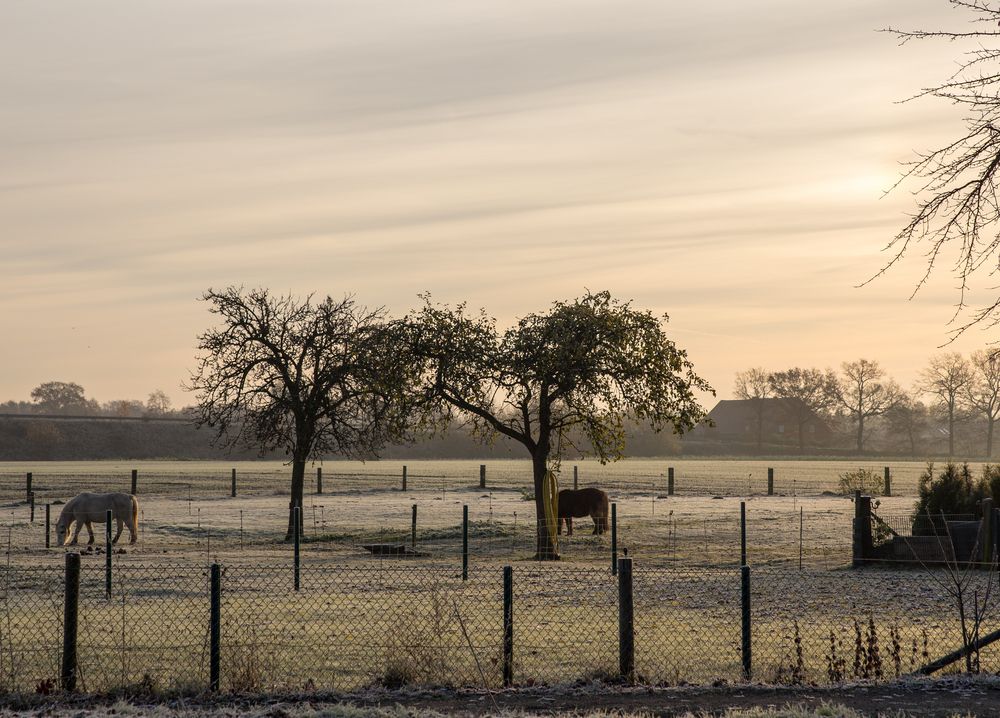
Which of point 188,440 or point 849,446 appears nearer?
point 188,440

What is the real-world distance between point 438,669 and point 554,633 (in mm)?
3998

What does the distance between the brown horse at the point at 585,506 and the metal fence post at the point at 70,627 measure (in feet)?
78.9

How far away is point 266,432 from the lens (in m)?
36.9

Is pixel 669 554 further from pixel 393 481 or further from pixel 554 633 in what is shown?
pixel 393 481

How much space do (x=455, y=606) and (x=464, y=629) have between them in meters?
0.58

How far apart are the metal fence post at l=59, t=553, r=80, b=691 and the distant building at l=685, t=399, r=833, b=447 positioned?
134 m


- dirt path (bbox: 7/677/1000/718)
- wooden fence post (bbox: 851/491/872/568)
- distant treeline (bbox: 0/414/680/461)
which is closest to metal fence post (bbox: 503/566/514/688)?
dirt path (bbox: 7/677/1000/718)

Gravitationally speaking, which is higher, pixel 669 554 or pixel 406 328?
pixel 406 328

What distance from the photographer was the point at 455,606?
1094 cm

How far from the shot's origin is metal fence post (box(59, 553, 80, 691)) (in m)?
10.9

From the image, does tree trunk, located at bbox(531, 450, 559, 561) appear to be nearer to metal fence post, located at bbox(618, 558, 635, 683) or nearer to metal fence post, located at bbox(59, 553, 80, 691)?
metal fence post, located at bbox(618, 558, 635, 683)

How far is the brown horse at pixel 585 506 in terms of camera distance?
113 ft

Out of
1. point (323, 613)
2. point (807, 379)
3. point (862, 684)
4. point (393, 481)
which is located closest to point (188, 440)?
point (393, 481)

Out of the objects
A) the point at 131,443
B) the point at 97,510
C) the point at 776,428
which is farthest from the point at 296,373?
the point at 776,428
